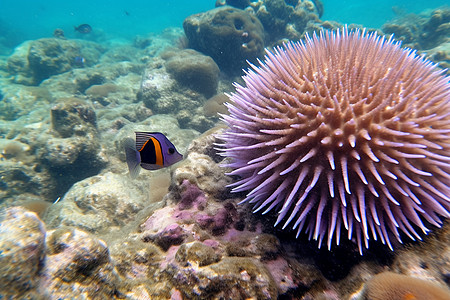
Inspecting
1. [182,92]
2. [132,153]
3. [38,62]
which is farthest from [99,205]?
[38,62]

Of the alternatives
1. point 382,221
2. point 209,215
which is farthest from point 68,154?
point 382,221

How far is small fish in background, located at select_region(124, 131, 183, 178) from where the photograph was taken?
2207 millimetres

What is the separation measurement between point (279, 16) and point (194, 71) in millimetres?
7383

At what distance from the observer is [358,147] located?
1843mm

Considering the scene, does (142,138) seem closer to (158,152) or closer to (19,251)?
(158,152)

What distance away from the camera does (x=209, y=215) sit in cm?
245

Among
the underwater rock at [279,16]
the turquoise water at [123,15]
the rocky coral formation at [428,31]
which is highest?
the turquoise water at [123,15]

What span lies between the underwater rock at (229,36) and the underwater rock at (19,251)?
11.2 metres

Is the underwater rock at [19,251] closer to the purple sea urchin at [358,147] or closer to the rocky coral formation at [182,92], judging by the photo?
the purple sea urchin at [358,147]

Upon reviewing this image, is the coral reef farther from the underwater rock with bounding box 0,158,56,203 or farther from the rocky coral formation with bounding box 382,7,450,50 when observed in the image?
the rocky coral formation with bounding box 382,7,450,50

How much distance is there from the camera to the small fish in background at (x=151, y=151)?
7.24ft

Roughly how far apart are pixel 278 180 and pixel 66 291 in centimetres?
168

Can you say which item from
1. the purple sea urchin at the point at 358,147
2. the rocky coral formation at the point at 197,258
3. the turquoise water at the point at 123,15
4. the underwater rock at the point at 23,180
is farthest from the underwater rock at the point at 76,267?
the turquoise water at the point at 123,15

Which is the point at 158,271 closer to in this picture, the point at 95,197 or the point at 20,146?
the point at 95,197
